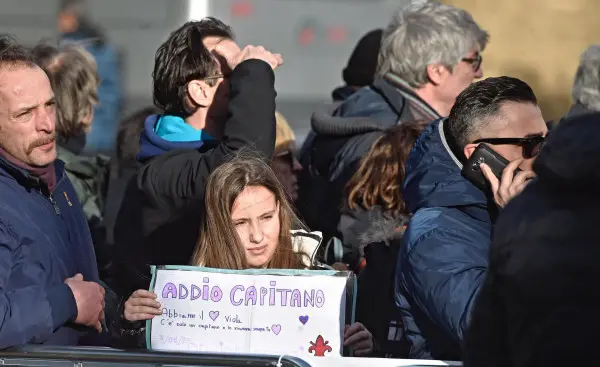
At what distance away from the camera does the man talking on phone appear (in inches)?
140

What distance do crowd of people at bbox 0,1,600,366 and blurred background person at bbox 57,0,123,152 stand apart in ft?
13.8

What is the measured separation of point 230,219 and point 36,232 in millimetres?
625

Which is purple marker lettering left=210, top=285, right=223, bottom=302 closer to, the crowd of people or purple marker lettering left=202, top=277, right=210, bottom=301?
purple marker lettering left=202, top=277, right=210, bottom=301

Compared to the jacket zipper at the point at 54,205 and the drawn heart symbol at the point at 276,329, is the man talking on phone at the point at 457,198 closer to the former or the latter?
the drawn heart symbol at the point at 276,329

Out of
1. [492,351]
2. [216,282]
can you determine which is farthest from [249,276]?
[492,351]

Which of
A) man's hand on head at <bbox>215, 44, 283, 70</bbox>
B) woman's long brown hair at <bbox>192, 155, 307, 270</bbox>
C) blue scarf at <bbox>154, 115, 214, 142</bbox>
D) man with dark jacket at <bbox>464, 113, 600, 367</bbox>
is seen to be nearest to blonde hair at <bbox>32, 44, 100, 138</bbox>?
blue scarf at <bbox>154, 115, 214, 142</bbox>

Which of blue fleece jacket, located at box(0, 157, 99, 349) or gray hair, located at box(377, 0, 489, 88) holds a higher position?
gray hair, located at box(377, 0, 489, 88)

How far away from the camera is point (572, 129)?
7.62 feet

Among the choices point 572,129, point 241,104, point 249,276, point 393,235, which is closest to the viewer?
point 572,129

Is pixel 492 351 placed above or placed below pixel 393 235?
above

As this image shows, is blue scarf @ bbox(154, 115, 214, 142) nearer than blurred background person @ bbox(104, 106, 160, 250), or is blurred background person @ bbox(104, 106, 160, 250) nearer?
blue scarf @ bbox(154, 115, 214, 142)

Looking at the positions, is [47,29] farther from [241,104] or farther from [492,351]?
[492,351]

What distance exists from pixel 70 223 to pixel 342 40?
5738 millimetres

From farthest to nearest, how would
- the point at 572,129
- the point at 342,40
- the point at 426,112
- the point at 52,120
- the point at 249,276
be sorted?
the point at 342,40
the point at 426,112
the point at 52,120
the point at 249,276
the point at 572,129
